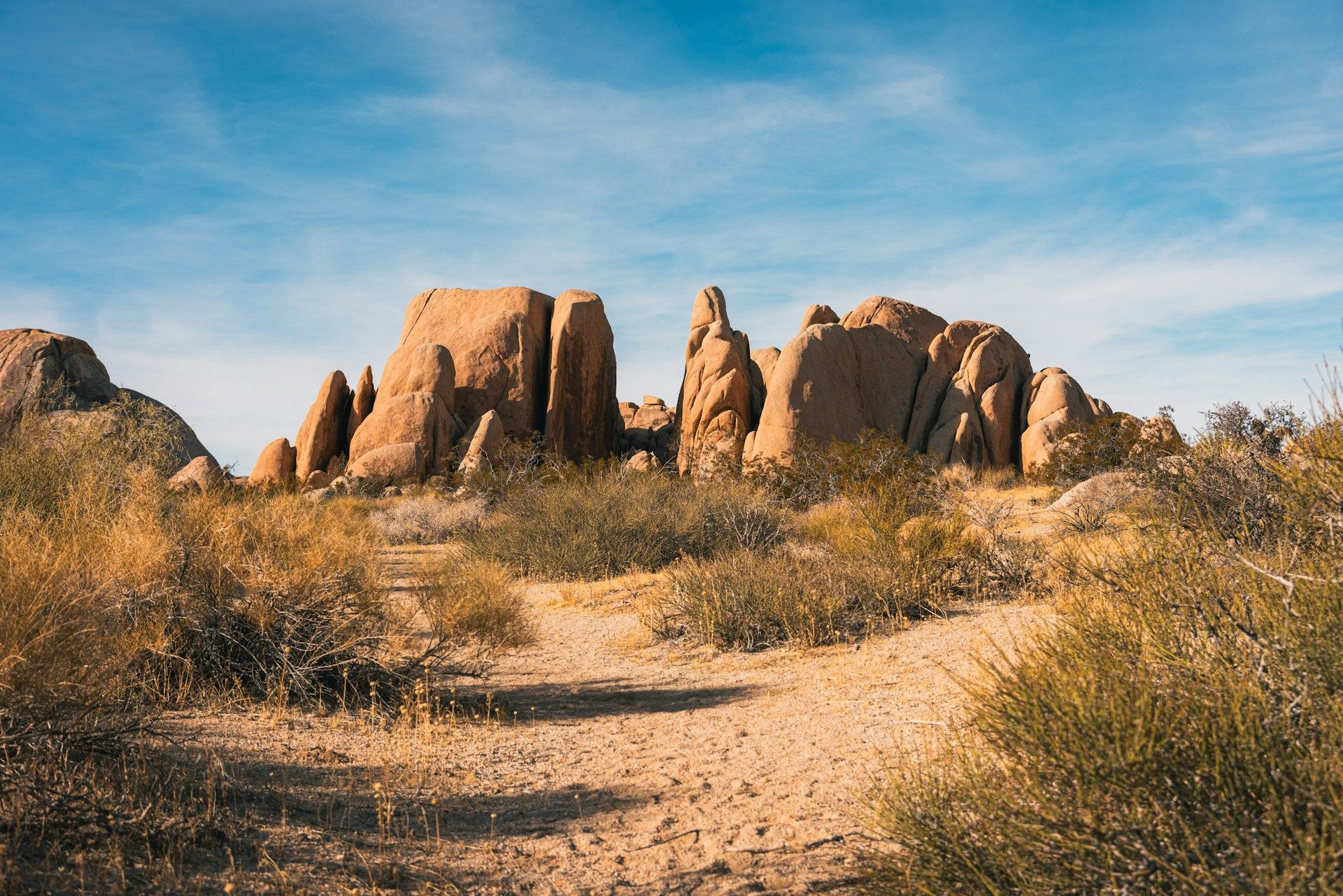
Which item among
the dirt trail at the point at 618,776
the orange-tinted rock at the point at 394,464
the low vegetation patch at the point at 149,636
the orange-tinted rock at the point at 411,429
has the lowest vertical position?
the dirt trail at the point at 618,776

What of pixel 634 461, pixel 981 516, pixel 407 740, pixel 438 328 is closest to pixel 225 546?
pixel 407 740

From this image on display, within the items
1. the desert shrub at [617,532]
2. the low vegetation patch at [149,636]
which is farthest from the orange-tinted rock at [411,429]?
the low vegetation patch at [149,636]

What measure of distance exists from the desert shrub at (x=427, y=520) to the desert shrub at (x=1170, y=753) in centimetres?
1852

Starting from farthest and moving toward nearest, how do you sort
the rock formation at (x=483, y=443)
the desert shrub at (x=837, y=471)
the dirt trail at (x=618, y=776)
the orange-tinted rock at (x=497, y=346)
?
the orange-tinted rock at (x=497, y=346), the rock formation at (x=483, y=443), the desert shrub at (x=837, y=471), the dirt trail at (x=618, y=776)

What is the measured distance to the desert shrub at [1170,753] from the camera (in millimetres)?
2715

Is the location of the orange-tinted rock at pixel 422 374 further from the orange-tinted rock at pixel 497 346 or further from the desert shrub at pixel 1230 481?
the desert shrub at pixel 1230 481

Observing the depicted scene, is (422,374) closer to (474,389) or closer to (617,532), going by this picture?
(474,389)

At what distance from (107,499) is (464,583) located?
3.59m

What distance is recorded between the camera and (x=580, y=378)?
40.3 m

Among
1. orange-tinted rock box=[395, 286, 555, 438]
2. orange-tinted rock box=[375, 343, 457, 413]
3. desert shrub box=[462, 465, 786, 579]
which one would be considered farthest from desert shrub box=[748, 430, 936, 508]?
orange-tinted rock box=[375, 343, 457, 413]

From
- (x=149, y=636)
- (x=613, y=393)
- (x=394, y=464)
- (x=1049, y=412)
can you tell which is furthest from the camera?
(x=613, y=393)

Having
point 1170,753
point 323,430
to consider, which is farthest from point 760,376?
point 1170,753

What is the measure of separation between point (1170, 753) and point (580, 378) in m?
38.0

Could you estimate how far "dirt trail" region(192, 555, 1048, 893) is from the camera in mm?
4445
